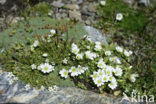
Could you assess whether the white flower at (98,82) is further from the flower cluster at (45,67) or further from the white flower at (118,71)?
the flower cluster at (45,67)

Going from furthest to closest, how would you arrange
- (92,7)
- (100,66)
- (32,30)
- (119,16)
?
(92,7), (119,16), (32,30), (100,66)

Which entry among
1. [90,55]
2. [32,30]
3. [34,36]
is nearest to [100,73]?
[90,55]

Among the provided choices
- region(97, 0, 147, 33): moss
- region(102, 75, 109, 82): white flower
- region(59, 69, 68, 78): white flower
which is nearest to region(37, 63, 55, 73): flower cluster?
region(59, 69, 68, 78): white flower

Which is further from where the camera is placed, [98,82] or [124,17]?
[124,17]

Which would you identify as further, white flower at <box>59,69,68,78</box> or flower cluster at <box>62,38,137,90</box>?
white flower at <box>59,69,68,78</box>

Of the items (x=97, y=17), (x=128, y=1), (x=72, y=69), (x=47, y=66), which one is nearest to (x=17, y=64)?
(x=47, y=66)

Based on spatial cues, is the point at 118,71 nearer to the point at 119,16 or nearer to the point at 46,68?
the point at 46,68

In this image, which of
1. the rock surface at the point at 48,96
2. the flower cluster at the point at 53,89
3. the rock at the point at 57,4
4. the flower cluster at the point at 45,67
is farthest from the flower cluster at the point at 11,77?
the rock at the point at 57,4

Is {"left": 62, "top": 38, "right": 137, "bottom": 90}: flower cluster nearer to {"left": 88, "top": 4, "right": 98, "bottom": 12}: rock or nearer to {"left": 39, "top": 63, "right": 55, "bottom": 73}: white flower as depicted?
{"left": 39, "top": 63, "right": 55, "bottom": 73}: white flower

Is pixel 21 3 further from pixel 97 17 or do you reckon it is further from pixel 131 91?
pixel 131 91
